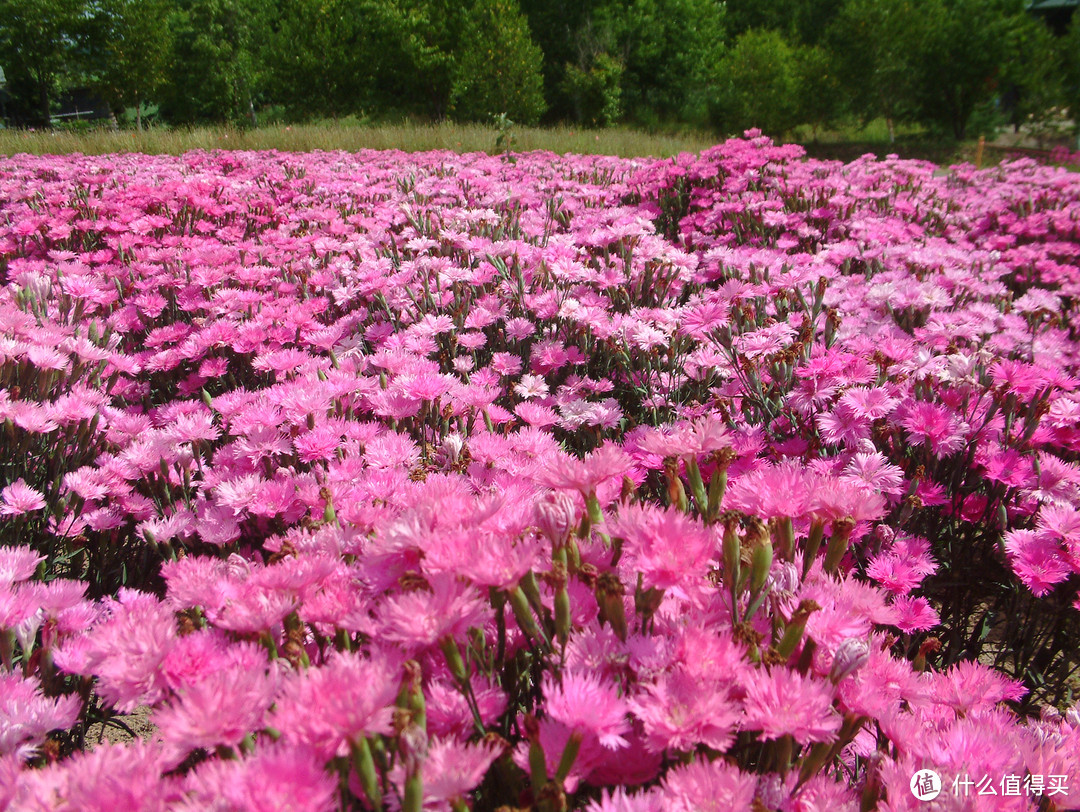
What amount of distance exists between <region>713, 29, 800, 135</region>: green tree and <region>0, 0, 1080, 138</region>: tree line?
62 mm

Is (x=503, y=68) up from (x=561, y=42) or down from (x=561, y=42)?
down

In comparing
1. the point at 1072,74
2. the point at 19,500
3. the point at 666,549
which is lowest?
the point at 19,500

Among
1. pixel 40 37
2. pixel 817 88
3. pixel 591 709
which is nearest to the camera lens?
pixel 591 709

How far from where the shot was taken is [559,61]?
28.7 meters

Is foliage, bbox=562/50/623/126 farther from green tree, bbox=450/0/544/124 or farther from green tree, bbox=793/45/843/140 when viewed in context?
green tree, bbox=793/45/843/140

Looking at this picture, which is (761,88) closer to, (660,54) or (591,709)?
(660,54)

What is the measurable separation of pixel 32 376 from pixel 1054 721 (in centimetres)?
322

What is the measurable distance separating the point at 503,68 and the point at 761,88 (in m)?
9.46

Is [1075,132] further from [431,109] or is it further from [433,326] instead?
[433,326]

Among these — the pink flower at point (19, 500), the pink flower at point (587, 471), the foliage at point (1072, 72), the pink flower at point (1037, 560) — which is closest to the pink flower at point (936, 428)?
the pink flower at point (1037, 560)

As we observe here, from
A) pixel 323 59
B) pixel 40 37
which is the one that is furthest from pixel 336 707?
pixel 40 37

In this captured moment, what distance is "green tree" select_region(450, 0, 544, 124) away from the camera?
2078cm

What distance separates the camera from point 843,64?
21.9m

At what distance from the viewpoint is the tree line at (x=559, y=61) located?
68.4 ft
